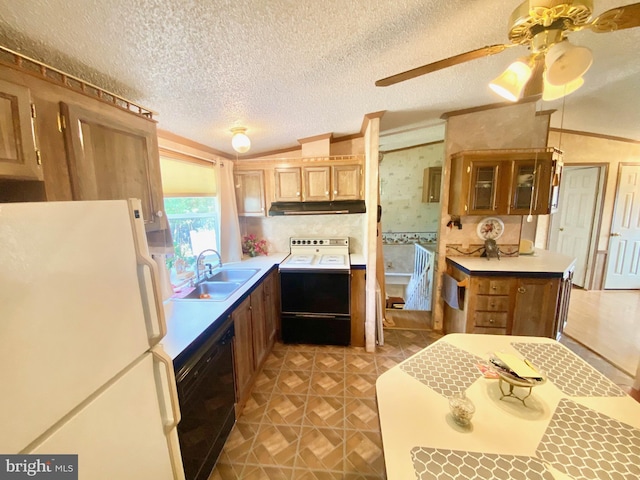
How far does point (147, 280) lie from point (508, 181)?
325 centimetres

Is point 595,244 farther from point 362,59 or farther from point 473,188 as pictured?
point 362,59

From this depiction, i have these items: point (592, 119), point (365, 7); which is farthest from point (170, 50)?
point (592, 119)

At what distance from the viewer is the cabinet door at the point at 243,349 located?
1.94 metres

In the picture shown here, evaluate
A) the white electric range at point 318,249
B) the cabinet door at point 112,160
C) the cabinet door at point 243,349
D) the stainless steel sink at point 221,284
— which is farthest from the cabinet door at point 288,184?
the cabinet door at point 112,160

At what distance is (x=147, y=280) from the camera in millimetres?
881

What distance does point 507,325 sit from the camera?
105 inches

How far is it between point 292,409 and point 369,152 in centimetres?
244

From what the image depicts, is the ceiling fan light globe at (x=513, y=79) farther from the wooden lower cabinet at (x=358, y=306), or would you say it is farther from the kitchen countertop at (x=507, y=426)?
the wooden lower cabinet at (x=358, y=306)

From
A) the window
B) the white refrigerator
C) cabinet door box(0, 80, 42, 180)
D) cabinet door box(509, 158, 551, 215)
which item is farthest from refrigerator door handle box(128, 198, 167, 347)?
cabinet door box(509, 158, 551, 215)

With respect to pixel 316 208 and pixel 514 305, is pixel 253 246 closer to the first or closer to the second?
pixel 316 208

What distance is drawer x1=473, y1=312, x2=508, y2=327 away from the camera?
2.67m

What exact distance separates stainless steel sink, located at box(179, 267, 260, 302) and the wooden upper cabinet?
2426 millimetres

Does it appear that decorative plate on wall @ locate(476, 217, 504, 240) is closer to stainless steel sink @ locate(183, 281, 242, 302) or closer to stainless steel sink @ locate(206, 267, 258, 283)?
stainless steel sink @ locate(206, 267, 258, 283)

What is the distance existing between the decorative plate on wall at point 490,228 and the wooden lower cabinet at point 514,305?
67 cm
